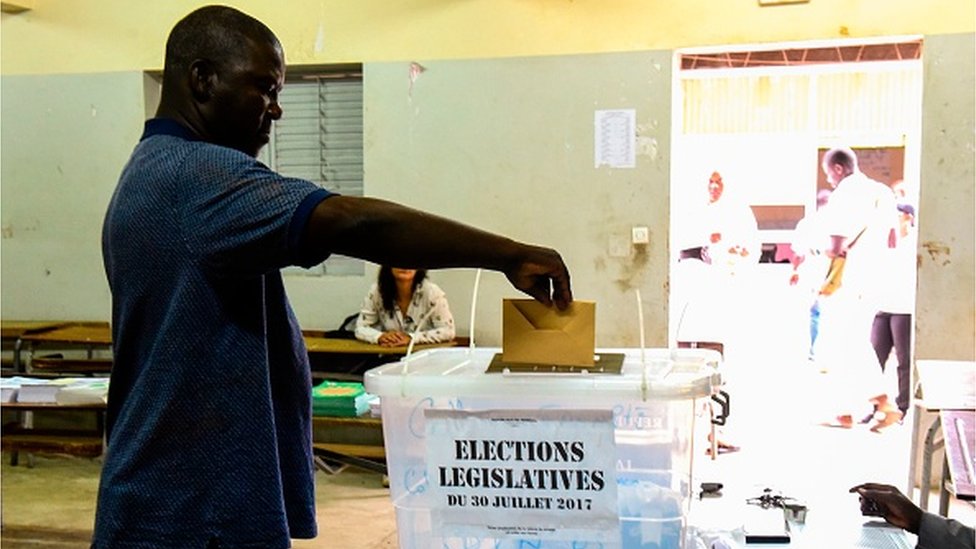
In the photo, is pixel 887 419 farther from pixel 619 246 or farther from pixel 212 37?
pixel 212 37

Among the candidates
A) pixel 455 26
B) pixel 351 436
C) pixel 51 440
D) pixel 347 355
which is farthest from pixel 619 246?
pixel 51 440

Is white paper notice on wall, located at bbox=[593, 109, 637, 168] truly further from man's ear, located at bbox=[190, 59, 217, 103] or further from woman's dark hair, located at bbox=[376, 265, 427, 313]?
man's ear, located at bbox=[190, 59, 217, 103]

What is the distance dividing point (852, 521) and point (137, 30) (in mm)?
4813

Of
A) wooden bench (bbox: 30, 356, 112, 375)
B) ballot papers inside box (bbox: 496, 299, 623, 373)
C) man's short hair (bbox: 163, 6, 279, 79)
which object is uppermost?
man's short hair (bbox: 163, 6, 279, 79)

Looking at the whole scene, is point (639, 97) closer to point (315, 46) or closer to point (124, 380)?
point (315, 46)

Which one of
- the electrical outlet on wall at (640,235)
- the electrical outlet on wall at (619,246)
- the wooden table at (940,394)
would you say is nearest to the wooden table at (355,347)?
the electrical outlet on wall at (619,246)

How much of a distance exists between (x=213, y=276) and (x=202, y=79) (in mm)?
305

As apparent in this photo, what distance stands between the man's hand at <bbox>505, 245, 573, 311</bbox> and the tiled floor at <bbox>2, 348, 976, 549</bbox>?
7.49 ft

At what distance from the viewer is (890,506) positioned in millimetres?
1834

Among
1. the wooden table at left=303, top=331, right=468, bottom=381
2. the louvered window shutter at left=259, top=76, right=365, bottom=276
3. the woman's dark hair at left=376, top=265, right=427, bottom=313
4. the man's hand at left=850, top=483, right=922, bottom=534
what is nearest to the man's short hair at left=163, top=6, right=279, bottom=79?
the man's hand at left=850, top=483, right=922, bottom=534

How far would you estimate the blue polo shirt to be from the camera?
111cm

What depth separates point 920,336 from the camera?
14.5 ft

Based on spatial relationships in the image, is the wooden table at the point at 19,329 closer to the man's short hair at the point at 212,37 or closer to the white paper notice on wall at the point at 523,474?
the man's short hair at the point at 212,37

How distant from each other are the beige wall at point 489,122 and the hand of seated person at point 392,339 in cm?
42
